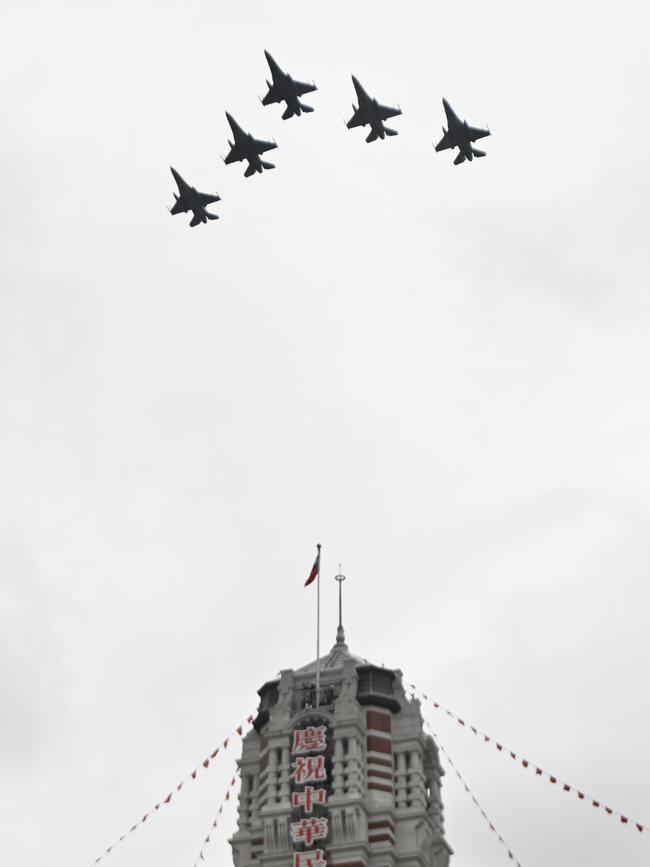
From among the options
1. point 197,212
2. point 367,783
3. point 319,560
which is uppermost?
point 197,212

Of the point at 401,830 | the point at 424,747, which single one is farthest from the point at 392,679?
the point at 401,830

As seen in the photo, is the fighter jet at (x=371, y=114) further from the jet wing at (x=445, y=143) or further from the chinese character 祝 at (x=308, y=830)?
the chinese character 祝 at (x=308, y=830)

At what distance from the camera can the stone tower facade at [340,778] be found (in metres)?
67.2

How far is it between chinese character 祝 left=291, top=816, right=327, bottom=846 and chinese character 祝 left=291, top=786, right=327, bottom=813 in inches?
30.0

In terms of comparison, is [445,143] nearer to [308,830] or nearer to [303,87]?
[303,87]

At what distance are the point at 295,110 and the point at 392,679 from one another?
38.7 metres

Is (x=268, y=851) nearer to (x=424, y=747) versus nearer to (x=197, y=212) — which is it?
(x=424, y=747)

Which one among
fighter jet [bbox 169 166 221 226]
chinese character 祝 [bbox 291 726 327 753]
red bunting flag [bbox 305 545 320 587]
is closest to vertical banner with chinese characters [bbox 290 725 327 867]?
chinese character 祝 [bbox 291 726 327 753]

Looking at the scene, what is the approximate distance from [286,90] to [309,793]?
44.6 metres

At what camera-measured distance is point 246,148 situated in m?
74.3

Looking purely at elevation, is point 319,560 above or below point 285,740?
above

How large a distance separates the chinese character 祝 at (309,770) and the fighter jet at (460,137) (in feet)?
132

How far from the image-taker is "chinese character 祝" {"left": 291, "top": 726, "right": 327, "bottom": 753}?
70.8 metres

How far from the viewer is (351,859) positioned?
6594 centimetres
